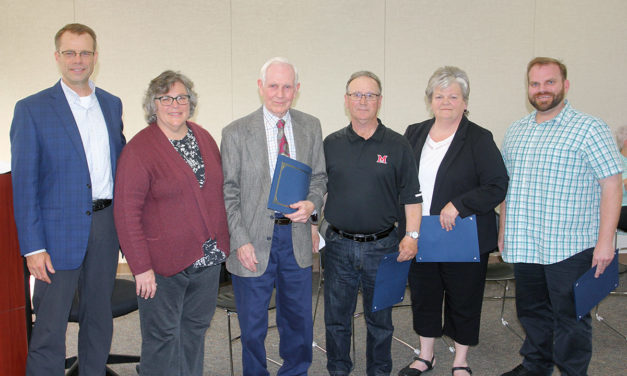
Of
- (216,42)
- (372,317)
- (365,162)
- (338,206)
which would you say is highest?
(216,42)

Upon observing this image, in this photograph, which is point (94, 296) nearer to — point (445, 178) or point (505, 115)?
point (445, 178)

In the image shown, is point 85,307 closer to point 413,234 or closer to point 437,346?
point 413,234

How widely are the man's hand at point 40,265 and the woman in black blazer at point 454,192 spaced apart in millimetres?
1895

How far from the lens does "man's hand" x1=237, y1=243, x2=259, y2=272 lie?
247cm

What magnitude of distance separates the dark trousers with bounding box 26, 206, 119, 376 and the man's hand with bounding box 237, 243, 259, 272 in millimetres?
609

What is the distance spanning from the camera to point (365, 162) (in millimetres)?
2658

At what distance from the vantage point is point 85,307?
2.49 m

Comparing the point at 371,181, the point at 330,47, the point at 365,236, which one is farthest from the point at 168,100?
the point at 330,47

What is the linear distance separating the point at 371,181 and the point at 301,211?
0.41 meters

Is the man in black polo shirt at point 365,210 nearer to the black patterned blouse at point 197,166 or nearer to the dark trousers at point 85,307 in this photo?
the black patterned blouse at point 197,166

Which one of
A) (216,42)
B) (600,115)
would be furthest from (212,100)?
(600,115)

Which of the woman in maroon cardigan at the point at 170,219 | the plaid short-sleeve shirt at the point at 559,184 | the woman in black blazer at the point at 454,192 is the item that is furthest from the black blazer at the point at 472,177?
the woman in maroon cardigan at the point at 170,219

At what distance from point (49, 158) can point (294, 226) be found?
1172 millimetres

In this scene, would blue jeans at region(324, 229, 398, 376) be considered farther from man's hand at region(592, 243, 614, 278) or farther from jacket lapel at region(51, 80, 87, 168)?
jacket lapel at region(51, 80, 87, 168)
